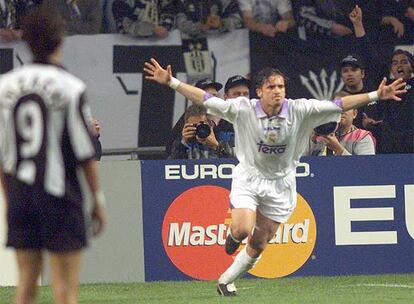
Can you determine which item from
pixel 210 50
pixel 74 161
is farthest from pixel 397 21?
pixel 74 161

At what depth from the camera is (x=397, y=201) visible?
12.7 metres

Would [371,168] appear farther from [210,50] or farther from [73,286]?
[73,286]

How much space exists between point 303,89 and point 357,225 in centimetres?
273

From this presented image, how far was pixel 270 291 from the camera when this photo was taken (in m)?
11.4

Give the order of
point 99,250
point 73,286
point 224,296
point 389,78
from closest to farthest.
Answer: point 73,286 < point 224,296 < point 99,250 < point 389,78

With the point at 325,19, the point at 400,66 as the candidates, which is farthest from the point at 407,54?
the point at 325,19

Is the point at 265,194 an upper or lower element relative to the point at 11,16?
lower

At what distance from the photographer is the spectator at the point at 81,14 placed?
14.7 metres

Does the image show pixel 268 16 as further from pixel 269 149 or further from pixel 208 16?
pixel 269 149

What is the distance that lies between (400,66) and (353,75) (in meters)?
0.68

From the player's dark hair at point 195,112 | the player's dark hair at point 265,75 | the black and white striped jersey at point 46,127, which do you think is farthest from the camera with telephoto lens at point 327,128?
the black and white striped jersey at point 46,127

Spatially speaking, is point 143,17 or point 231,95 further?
point 143,17

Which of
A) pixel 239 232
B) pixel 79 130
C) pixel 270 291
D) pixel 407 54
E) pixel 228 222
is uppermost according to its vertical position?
pixel 79 130

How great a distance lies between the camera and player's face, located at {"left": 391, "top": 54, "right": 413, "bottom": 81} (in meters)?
13.9
